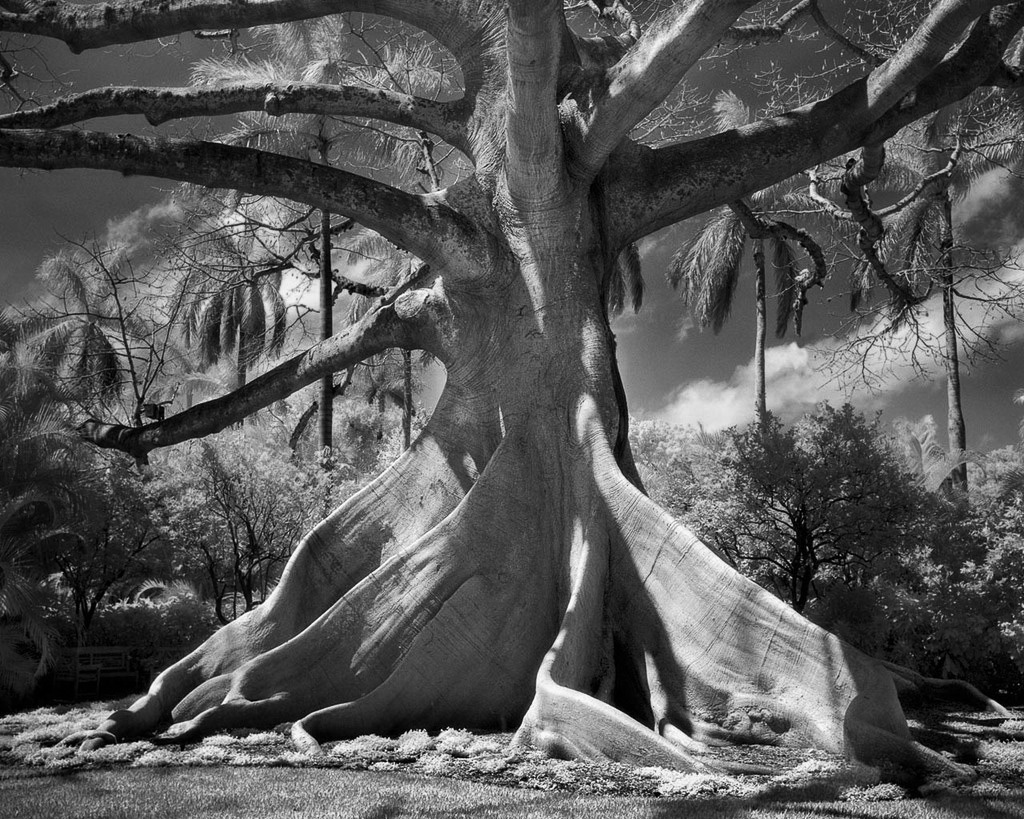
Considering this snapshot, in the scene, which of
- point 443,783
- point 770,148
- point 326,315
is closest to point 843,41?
point 770,148

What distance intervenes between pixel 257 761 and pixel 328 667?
147 centimetres

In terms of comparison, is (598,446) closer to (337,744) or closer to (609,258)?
(609,258)

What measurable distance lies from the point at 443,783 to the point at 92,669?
11713mm

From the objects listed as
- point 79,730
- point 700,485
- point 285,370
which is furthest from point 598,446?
point 700,485

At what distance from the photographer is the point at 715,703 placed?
6.52 metres

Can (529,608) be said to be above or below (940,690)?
above

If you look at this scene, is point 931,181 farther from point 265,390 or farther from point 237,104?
point 265,390

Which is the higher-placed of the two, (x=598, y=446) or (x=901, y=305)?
(x=901, y=305)

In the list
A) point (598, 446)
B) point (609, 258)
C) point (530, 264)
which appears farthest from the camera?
point (609, 258)

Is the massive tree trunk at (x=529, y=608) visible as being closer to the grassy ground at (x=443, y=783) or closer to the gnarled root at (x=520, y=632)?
the gnarled root at (x=520, y=632)

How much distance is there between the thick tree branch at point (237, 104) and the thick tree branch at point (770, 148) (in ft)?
5.80

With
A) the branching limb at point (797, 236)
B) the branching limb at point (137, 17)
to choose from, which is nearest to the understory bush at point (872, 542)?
the branching limb at point (797, 236)

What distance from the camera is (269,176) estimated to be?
7.66 meters

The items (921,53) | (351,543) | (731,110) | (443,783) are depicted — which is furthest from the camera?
(731,110)
